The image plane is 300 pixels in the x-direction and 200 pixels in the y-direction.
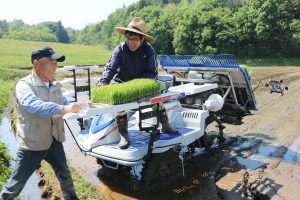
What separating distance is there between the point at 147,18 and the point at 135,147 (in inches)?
2939

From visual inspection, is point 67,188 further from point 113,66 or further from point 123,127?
point 113,66

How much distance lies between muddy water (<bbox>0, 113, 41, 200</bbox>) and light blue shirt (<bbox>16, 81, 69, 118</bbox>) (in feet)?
7.33

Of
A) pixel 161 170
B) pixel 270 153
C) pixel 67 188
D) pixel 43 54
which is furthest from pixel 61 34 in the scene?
pixel 43 54

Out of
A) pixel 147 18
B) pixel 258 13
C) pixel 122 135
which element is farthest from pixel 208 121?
pixel 147 18

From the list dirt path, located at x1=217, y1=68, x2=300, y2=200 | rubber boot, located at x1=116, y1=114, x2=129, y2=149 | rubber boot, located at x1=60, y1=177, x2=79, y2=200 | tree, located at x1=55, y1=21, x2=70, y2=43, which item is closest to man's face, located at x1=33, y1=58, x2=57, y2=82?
rubber boot, located at x1=60, y1=177, x2=79, y2=200

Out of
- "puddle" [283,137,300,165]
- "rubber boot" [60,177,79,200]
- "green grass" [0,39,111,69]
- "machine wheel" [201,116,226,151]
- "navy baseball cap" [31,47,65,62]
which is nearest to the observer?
"navy baseball cap" [31,47,65,62]

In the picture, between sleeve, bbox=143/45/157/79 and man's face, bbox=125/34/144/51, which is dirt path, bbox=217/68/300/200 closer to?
sleeve, bbox=143/45/157/79

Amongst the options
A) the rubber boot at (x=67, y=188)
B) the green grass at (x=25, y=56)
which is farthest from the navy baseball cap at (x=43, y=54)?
the green grass at (x=25, y=56)

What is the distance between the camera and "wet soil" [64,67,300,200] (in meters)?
4.98

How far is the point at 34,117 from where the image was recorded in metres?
3.32

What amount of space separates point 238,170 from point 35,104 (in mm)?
3997

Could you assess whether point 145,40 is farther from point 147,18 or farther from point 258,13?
point 147,18

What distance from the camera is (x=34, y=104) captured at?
3086 mm

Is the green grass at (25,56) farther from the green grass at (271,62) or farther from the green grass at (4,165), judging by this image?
the green grass at (4,165)
